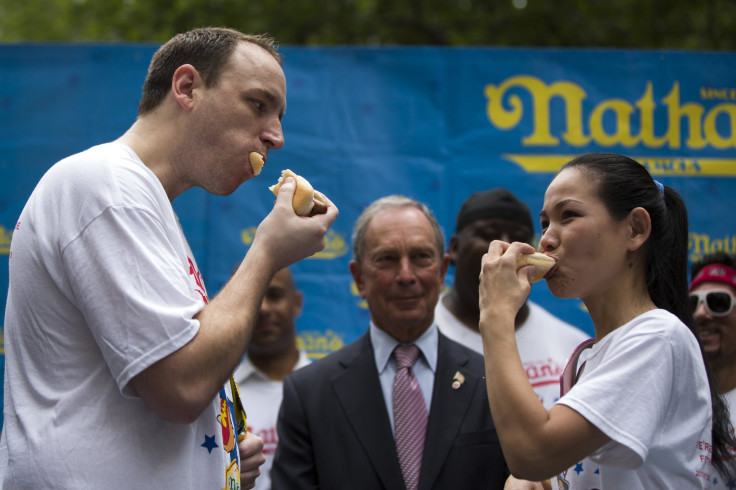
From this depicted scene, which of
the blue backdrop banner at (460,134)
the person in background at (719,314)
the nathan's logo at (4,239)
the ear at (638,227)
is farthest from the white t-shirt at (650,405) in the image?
the nathan's logo at (4,239)

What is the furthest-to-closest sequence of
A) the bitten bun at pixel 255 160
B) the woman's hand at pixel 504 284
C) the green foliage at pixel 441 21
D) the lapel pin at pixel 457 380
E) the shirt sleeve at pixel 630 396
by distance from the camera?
the green foliage at pixel 441 21 → the lapel pin at pixel 457 380 → the bitten bun at pixel 255 160 → the woman's hand at pixel 504 284 → the shirt sleeve at pixel 630 396

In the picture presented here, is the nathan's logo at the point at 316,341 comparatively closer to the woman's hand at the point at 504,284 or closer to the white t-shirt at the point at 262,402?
the white t-shirt at the point at 262,402

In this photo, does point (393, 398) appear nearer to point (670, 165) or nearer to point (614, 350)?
point (614, 350)

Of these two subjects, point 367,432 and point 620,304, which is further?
point 367,432

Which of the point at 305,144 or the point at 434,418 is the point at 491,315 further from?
the point at 305,144

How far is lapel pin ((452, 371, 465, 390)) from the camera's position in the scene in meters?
3.04

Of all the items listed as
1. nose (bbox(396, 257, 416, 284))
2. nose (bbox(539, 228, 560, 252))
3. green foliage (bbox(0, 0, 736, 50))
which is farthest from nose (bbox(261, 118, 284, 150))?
green foliage (bbox(0, 0, 736, 50))

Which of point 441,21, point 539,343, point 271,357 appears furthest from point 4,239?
point 441,21

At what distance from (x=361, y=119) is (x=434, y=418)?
2.69 metres

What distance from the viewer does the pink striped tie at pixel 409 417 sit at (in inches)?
112

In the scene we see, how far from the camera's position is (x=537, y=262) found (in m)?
2.14

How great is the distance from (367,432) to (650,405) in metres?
1.31

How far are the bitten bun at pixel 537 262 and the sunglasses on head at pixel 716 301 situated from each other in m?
2.00

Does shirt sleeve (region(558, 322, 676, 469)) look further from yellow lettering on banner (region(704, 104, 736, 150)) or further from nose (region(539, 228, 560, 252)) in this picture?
yellow lettering on banner (region(704, 104, 736, 150))
